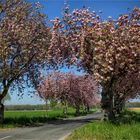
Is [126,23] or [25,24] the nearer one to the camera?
[126,23]

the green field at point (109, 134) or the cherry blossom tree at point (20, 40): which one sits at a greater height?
the cherry blossom tree at point (20, 40)

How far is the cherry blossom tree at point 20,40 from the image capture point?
3572 centimetres

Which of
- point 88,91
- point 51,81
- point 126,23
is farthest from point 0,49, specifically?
point 88,91

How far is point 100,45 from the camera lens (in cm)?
2497

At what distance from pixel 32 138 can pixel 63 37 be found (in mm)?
8129

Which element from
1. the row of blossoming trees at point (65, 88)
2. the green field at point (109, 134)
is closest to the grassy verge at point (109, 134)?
the green field at point (109, 134)

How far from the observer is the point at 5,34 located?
3553 centimetres

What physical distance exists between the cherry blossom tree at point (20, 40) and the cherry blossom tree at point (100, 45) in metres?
7.69

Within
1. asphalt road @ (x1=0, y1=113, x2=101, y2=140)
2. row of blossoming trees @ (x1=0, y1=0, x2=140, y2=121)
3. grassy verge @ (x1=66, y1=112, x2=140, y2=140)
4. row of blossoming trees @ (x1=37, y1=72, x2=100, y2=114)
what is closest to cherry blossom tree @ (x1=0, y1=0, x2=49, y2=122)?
row of blossoming trees @ (x1=0, y1=0, x2=140, y2=121)

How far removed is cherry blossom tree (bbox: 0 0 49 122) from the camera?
35.7 metres

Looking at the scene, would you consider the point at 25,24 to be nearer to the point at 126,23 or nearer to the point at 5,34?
the point at 5,34

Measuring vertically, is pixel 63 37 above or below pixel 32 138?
above

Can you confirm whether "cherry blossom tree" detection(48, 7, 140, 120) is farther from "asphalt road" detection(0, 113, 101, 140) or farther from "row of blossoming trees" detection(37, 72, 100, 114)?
"row of blossoming trees" detection(37, 72, 100, 114)

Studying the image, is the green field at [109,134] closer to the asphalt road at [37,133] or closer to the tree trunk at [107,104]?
the asphalt road at [37,133]
